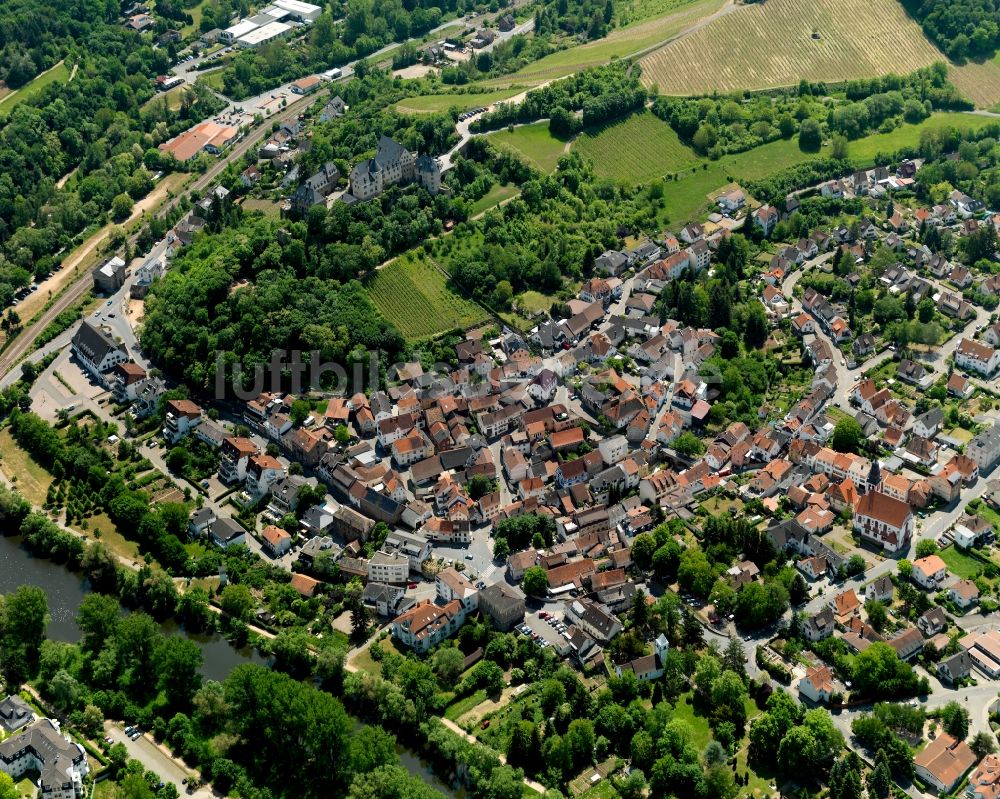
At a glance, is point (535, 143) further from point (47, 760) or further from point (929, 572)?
point (47, 760)

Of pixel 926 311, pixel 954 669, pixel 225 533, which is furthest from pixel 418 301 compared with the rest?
pixel 954 669

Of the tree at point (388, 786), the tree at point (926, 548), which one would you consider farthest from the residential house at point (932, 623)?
the tree at point (388, 786)

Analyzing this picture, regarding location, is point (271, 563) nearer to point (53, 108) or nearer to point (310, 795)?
point (310, 795)

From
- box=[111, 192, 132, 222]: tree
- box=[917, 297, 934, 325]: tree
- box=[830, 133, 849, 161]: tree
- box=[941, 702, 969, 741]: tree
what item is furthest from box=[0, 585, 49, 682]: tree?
box=[830, 133, 849, 161]: tree

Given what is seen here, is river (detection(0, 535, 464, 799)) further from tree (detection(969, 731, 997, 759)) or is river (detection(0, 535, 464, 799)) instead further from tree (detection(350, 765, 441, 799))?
tree (detection(969, 731, 997, 759))

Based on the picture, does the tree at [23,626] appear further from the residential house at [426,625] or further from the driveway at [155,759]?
the residential house at [426,625]

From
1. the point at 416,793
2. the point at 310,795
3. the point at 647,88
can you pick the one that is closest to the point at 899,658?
the point at 416,793

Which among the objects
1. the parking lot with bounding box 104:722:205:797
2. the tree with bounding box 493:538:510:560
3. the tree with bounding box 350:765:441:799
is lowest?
the tree with bounding box 493:538:510:560

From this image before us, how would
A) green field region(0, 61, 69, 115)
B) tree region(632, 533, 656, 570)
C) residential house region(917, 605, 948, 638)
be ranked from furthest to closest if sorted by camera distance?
green field region(0, 61, 69, 115) → tree region(632, 533, 656, 570) → residential house region(917, 605, 948, 638)
